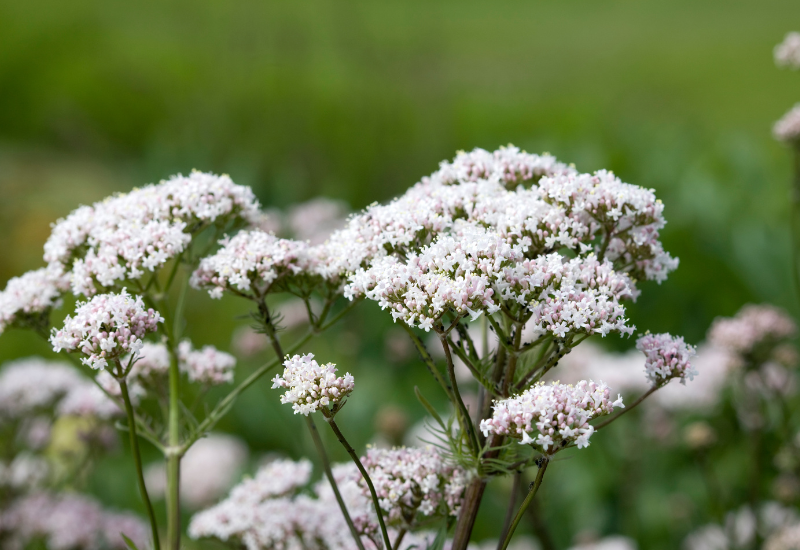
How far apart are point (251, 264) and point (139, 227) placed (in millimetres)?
382

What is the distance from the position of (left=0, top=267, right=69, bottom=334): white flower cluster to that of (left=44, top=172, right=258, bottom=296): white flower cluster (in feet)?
0.18

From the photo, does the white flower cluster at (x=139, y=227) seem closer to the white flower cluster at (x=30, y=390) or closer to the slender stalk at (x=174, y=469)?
the slender stalk at (x=174, y=469)

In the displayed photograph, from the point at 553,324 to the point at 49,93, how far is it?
1621 cm

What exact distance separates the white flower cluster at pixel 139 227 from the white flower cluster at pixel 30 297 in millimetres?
55

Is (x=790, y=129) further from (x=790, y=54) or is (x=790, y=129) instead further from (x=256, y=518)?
(x=256, y=518)

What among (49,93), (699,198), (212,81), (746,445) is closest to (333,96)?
(212,81)

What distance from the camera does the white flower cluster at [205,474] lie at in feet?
17.5

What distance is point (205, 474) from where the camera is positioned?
17.7 feet

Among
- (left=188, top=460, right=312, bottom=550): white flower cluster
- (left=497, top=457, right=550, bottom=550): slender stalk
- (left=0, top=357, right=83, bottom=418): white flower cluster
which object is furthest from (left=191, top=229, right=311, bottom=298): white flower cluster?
(left=0, top=357, right=83, bottom=418): white flower cluster

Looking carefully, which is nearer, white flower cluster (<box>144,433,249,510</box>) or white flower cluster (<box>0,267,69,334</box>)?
white flower cluster (<box>0,267,69,334</box>)

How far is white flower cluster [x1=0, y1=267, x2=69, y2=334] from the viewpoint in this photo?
2283mm

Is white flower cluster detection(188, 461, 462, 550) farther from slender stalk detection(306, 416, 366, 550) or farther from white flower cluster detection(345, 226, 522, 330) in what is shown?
white flower cluster detection(345, 226, 522, 330)

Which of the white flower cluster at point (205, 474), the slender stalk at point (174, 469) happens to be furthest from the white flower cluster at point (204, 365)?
the white flower cluster at point (205, 474)

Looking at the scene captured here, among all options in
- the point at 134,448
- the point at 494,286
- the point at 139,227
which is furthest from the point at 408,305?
the point at 139,227
